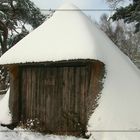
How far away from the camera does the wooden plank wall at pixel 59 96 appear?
39.8 ft

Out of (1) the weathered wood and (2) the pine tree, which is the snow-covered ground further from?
(2) the pine tree

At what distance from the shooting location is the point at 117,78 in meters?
12.2

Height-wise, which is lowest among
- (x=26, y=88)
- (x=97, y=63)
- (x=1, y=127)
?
(x=1, y=127)

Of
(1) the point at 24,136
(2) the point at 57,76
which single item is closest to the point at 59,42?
(2) the point at 57,76

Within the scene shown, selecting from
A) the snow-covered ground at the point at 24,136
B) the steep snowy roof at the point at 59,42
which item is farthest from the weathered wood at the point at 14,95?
the snow-covered ground at the point at 24,136

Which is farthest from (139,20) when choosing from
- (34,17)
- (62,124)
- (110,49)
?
(34,17)

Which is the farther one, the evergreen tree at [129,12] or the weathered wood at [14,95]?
the evergreen tree at [129,12]

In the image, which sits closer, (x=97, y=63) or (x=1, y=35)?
(x=97, y=63)

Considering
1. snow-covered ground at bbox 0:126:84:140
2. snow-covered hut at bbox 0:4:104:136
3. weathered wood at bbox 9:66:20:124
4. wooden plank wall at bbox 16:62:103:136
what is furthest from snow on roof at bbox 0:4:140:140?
snow-covered ground at bbox 0:126:84:140

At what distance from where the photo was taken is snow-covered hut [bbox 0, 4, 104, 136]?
12078 millimetres

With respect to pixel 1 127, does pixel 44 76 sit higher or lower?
higher

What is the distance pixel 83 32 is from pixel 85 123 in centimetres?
276

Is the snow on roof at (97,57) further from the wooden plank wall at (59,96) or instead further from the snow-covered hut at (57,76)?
the wooden plank wall at (59,96)

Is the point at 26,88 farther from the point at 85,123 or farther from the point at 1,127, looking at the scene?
the point at 85,123
